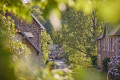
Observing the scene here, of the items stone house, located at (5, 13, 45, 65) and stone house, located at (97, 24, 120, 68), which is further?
stone house, located at (97, 24, 120, 68)

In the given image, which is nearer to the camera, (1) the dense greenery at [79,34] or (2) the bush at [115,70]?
(2) the bush at [115,70]

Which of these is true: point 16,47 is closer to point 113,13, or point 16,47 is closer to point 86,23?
point 113,13

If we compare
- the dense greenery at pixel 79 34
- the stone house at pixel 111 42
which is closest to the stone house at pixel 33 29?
the stone house at pixel 111 42

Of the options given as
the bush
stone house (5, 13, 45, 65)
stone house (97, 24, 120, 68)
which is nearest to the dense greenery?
stone house (97, 24, 120, 68)

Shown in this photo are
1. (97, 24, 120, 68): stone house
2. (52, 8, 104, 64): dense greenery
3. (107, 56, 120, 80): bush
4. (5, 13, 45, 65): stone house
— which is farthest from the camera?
(52, 8, 104, 64): dense greenery

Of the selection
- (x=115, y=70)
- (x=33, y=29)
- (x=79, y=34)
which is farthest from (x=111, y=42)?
(x=33, y=29)

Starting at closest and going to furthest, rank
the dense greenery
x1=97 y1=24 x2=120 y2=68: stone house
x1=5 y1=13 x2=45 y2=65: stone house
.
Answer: x1=5 y1=13 x2=45 y2=65: stone house → x1=97 y1=24 x2=120 y2=68: stone house → the dense greenery

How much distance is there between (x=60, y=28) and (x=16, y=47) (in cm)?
2022

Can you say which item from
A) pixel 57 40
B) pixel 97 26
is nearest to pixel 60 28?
pixel 57 40

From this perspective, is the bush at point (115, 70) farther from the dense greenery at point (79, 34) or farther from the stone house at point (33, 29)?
the dense greenery at point (79, 34)

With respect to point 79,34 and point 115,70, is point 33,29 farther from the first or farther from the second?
point 79,34

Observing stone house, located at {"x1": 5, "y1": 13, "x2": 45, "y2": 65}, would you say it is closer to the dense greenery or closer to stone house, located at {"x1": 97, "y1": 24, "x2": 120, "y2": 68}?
stone house, located at {"x1": 97, "y1": 24, "x2": 120, "y2": 68}

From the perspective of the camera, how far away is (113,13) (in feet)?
6.88

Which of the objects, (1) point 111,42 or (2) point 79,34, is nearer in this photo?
(1) point 111,42
